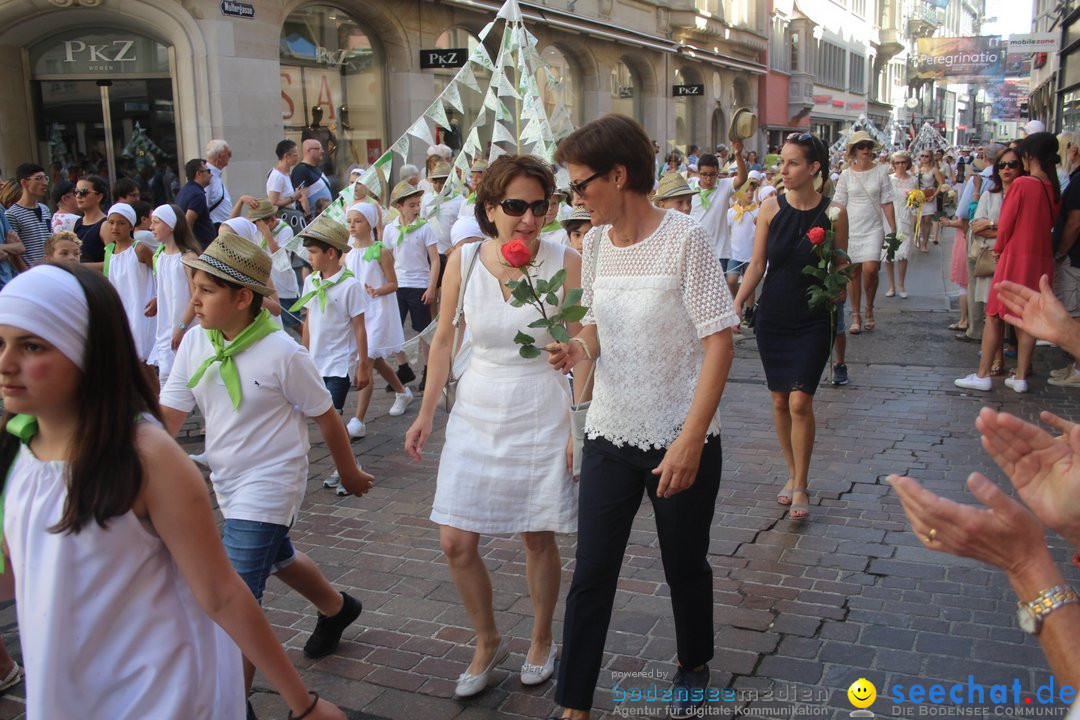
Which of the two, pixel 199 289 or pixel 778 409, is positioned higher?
pixel 199 289

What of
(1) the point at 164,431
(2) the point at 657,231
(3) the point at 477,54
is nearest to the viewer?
(1) the point at 164,431

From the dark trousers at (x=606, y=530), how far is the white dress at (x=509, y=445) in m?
0.23

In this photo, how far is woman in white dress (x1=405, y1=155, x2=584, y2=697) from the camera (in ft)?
11.5

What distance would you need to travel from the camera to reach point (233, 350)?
11.3 ft

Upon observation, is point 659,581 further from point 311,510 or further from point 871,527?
point 311,510

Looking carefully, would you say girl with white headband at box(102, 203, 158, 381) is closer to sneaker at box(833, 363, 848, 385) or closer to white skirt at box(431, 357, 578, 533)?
white skirt at box(431, 357, 578, 533)

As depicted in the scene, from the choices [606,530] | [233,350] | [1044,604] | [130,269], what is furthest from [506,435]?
[130,269]

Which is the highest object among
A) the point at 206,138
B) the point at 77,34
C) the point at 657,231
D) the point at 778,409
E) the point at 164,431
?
the point at 77,34

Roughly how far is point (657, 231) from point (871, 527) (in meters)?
2.84

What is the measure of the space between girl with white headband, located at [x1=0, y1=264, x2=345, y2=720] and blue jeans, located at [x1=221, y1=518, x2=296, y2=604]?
3.83 feet

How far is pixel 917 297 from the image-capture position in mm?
13500

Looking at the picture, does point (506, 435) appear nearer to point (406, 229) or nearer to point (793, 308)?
point (793, 308)

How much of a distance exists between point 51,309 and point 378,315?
5.88 meters

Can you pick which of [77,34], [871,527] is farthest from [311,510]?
[77,34]
